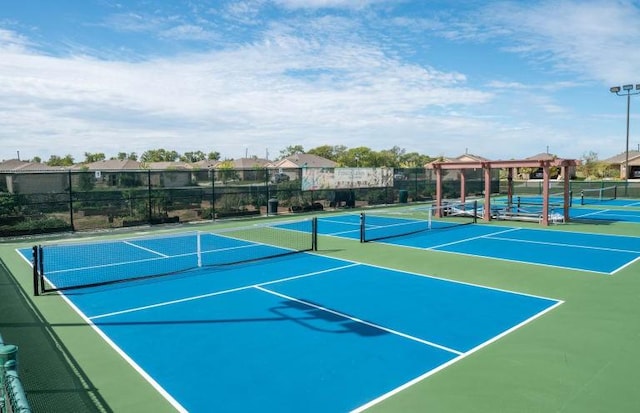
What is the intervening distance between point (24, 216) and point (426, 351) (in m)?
20.7

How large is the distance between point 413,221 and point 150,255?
1459cm

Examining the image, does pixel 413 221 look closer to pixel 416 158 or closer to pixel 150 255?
pixel 150 255

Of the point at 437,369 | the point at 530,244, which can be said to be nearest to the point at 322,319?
the point at 437,369

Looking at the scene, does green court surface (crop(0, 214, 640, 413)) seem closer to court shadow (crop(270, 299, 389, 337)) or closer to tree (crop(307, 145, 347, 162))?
court shadow (crop(270, 299, 389, 337))

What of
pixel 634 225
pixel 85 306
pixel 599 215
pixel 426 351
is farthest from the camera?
pixel 599 215

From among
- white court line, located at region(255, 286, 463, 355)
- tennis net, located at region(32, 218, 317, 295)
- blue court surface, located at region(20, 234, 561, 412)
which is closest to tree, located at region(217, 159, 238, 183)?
tennis net, located at region(32, 218, 317, 295)

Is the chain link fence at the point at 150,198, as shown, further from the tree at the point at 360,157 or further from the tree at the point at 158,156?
the tree at the point at 158,156

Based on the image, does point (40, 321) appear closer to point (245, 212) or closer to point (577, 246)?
point (577, 246)

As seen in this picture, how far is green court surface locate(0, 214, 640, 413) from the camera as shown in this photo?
6.26m

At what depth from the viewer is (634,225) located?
954 inches

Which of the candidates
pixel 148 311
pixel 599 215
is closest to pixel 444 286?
pixel 148 311

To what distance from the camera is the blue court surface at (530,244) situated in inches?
600

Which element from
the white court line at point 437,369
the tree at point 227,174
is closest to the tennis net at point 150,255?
the tree at point 227,174

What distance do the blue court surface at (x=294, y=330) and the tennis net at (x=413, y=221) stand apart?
7.62 m
